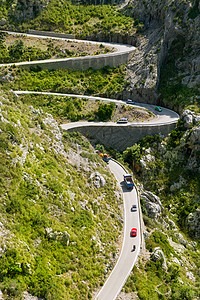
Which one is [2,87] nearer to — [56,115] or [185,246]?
[56,115]

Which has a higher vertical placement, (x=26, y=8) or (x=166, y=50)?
(x=26, y=8)

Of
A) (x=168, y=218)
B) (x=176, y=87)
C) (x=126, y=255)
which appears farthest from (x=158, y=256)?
(x=176, y=87)

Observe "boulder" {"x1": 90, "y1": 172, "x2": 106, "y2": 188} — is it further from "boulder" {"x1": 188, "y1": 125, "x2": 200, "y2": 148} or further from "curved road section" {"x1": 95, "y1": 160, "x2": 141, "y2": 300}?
"boulder" {"x1": 188, "y1": 125, "x2": 200, "y2": 148}

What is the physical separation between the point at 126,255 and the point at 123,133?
1149 inches

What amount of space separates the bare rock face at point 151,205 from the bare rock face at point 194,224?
6.50 meters

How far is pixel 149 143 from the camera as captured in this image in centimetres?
5481

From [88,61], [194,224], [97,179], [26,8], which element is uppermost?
[26,8]

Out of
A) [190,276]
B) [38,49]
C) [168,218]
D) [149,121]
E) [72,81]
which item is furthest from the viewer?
[38,49]

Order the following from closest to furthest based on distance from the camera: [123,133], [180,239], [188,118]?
[180,239], [188,118], [123,133]

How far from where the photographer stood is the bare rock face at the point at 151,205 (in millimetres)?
40500

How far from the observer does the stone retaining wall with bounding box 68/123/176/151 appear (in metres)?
54.8

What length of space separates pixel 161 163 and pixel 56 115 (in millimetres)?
21633

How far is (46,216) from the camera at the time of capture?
1028 inches

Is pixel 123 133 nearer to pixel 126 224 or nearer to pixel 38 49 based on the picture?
pixel 126 224
